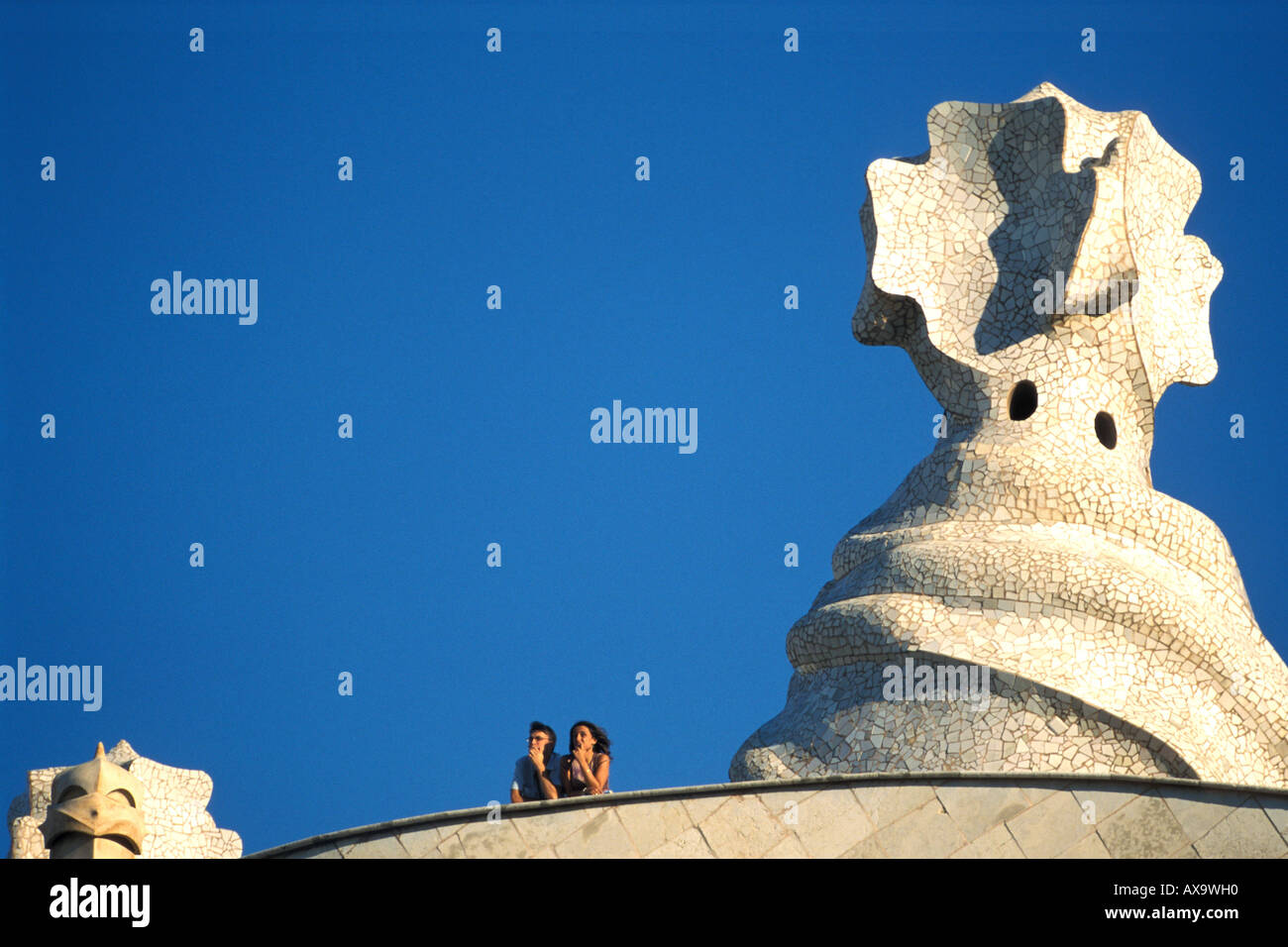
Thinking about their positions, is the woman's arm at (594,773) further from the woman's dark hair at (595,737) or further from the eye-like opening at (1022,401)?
the eye-like opening at (1022,401)

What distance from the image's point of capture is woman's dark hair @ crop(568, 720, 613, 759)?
14.7 metres

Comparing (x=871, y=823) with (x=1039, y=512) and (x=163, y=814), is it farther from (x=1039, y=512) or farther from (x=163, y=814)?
(x=163, y=814)

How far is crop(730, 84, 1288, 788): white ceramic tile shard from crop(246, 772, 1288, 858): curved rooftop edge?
2837 millimetres

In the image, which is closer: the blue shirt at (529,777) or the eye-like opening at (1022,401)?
the blue shirt at (529,777)

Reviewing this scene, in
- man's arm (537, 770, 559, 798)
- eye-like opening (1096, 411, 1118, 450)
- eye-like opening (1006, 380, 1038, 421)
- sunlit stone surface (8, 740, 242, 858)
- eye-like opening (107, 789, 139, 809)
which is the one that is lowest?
eye-like opening (107, 789, 139, 809)

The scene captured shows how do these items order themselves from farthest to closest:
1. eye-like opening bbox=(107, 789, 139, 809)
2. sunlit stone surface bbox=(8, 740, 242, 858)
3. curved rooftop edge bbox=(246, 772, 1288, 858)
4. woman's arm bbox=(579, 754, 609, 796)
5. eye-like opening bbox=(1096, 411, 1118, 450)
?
sunlit stone surface bbox=(8, 740, 242, 858)
eye-like opening bbox=(1096, 411, 1118, 450)
woman's arm bbox=(579, 754, 609, 796)
curved rooftop edge bbox=(246, 772, 1288, 858)
eye-like opening bbox=(107, 789, 139, 809)

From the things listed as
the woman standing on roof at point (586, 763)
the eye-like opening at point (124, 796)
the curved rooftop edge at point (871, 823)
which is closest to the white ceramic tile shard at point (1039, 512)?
the woman standing on roof at point (586, 763)

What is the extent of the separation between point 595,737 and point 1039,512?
463cm

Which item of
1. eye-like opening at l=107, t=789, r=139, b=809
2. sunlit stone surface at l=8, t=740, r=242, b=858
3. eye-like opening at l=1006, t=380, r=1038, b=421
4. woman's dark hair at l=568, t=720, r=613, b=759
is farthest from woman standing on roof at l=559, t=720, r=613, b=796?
sunlit stone surface at l=8, t=740, r=242, b=858

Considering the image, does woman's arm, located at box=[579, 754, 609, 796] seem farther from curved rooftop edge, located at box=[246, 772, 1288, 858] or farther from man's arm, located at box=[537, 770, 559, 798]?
curved rooftop edge, located at box=[246, 772, 1288, 858]

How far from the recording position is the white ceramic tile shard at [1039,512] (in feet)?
52.7

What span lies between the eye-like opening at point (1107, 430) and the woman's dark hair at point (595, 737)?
5.82 metres

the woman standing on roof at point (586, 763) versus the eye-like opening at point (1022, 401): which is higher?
the eye-like opening at point (1022, 401)

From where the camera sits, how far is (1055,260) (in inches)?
723
